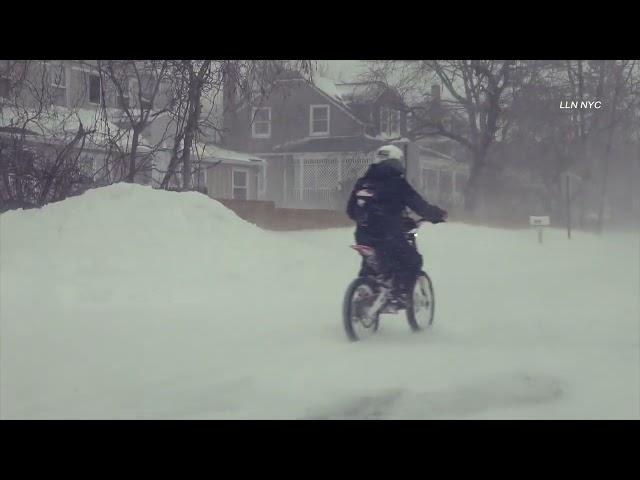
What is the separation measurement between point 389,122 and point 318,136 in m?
3.62

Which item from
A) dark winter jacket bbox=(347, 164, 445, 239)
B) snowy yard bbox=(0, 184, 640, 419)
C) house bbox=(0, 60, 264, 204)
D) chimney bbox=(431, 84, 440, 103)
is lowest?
snowy yard bbox=(0, 184, 640, 419)

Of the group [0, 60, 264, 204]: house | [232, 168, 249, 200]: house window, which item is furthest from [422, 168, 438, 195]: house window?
[0, 60, 264, 204]: house

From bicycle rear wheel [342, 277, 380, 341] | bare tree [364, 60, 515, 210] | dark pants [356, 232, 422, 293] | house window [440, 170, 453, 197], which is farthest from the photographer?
house window [440, 170, 453, 197]

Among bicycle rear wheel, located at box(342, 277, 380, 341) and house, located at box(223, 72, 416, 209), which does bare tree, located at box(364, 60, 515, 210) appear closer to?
house, located at box(223, 72, 416, 209)

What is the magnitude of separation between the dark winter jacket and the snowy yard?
3.69 feet

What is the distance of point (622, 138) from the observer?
38938mm

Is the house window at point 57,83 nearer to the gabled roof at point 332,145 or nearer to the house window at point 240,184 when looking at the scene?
the house window at point 240,184

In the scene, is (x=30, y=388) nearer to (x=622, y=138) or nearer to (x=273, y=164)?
(x=273, y=164)

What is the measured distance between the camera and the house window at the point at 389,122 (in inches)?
1467

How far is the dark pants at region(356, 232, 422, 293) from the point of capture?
27.3 ft

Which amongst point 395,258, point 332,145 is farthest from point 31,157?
point 332,145

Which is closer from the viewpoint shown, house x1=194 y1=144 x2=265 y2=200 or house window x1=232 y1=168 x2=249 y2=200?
house x1=194 y1=144 x2=265 y2=200

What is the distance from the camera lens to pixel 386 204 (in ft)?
27.5

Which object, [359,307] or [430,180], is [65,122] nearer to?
[359,307]
